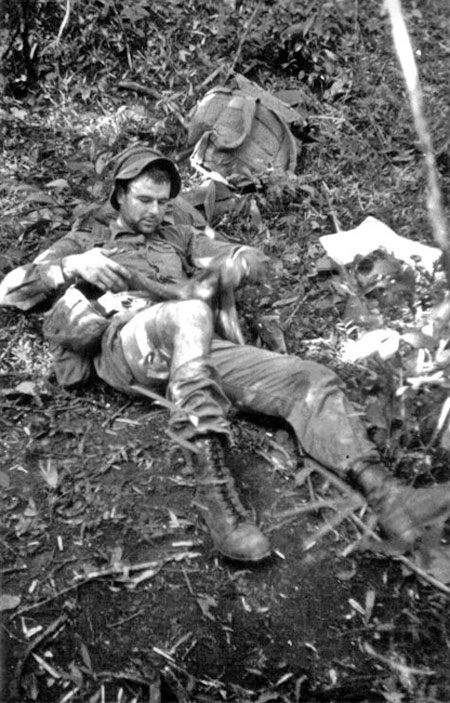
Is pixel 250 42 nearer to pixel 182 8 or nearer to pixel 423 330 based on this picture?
pixel 182 8

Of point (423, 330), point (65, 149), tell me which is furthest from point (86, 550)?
point (65, 149)

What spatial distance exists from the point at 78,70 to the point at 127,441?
13.1 ft

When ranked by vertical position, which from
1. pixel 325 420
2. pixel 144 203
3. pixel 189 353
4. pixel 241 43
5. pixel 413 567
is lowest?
pixel 413 567

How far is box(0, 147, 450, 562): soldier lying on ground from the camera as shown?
4184mm

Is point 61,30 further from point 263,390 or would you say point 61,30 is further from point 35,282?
point 263,390

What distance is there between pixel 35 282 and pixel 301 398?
1.50 metres

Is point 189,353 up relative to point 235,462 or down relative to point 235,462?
up

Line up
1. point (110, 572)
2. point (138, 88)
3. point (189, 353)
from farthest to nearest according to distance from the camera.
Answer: point (138, 88) < point (189, 353) < point (110, 572)

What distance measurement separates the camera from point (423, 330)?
3857 mm

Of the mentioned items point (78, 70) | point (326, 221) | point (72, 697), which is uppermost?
point (78, 70)

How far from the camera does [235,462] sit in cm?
466

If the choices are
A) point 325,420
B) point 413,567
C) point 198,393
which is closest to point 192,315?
point 198,393

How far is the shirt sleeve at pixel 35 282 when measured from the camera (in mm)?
5055

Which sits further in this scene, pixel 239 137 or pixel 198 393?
pixel 239 137
